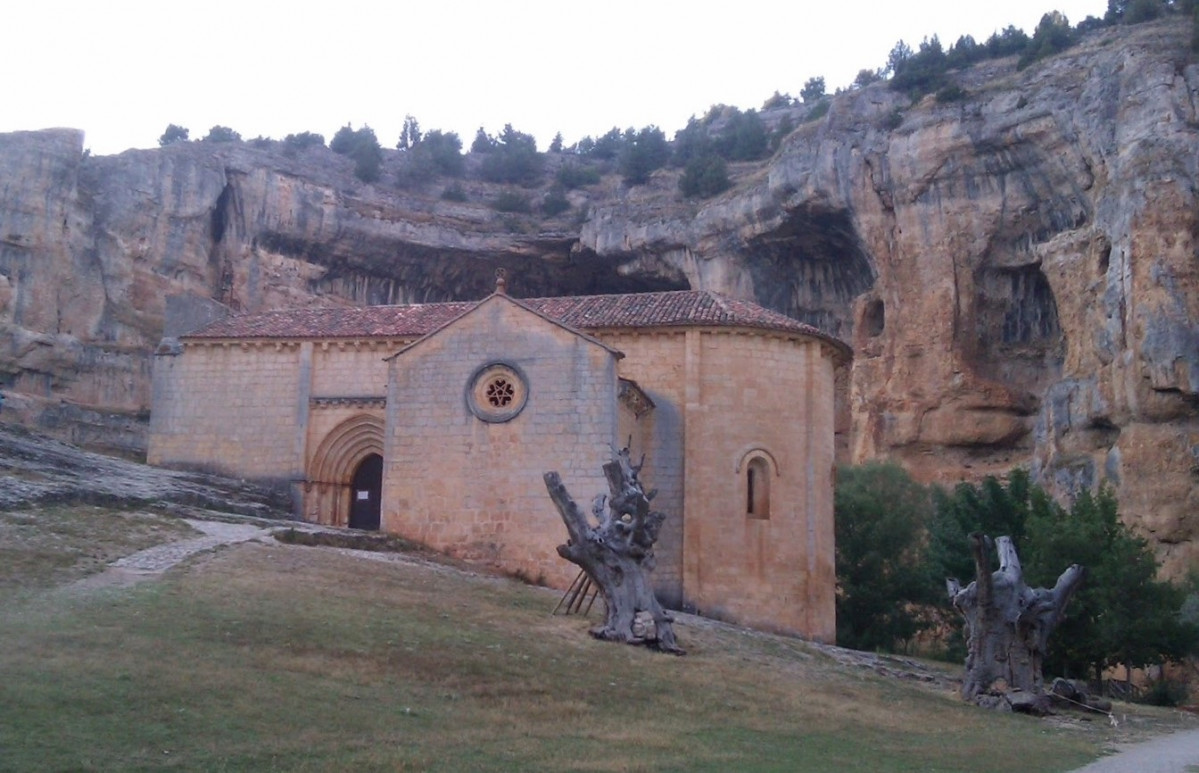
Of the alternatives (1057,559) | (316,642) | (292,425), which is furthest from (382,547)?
(1057,559)

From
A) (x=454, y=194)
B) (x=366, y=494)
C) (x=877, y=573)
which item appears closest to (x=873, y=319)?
(x=877, y=573)

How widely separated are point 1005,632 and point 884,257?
3504 centimetres

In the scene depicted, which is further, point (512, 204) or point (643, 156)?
point (643, 156)

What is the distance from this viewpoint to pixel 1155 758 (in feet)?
50.3

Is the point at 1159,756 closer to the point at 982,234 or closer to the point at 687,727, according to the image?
the point at 687,727

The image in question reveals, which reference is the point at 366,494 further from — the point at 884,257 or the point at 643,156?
the point at 643,156

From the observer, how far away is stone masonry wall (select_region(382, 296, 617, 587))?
28125 millimetres

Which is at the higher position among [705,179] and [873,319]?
[705,179]

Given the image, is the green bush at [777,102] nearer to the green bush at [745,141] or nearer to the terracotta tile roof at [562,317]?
the green bush at [745,141]

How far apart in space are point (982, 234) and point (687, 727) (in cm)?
4191

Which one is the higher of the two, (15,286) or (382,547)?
(15,286)

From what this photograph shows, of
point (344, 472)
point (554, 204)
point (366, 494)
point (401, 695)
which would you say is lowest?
point (401, 695)

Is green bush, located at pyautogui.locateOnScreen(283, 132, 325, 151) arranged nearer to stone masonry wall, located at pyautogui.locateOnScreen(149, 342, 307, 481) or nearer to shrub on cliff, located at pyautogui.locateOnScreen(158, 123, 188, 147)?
shrub on cliff, located at pyautogui.locateOnScreen(158, 123, 188, 147)

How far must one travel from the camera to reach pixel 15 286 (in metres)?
55.1
